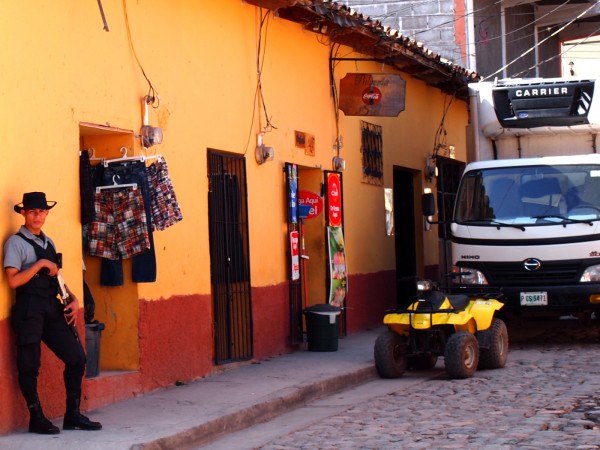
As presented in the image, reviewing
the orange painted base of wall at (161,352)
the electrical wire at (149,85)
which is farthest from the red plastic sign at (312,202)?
the electrical wire at (149,85)

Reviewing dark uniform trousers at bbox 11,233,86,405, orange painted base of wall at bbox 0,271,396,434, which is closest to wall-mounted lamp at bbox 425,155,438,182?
orange painted base of wall at bbox 0,271,396,434

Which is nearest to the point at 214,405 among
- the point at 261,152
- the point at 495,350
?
the point at 495,350

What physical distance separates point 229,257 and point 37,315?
178 inches

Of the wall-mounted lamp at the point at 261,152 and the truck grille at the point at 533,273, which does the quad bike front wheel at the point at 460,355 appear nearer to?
the truck grille at the point at 533,273

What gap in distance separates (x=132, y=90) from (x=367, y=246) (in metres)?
7.76

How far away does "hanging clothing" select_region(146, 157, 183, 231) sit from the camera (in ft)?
35.3

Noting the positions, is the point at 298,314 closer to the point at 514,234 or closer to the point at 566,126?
the point at 514,234

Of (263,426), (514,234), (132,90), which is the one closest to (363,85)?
(514,234)

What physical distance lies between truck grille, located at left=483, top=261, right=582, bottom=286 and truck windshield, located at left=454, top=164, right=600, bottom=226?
0.57 m

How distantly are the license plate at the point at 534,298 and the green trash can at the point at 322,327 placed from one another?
2498 millimetres

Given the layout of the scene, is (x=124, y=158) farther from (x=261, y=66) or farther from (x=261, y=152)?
(x=261, y=66)

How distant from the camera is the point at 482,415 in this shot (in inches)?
380

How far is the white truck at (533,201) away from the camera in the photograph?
14.5 meters

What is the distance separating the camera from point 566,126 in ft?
51.0
